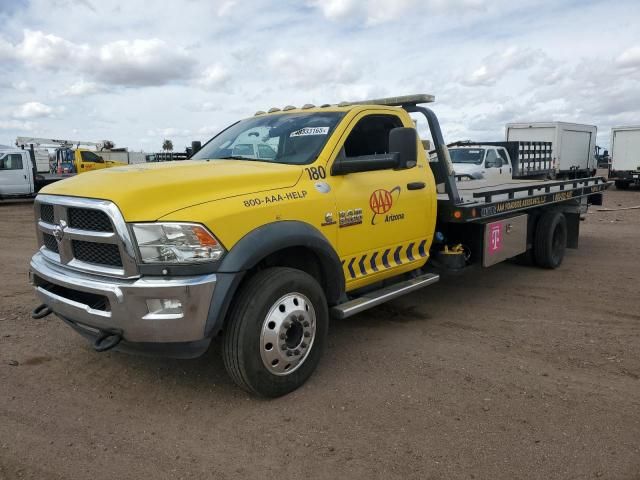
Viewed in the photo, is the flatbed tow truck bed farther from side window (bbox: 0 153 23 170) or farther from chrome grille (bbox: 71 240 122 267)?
side window (bbox: 0 153 23 170)

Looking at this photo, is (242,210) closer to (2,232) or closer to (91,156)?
(2,232)

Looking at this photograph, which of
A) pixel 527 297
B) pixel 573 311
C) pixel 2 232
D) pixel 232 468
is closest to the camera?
pixel 232 468

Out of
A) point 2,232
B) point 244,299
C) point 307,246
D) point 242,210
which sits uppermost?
point 242,210

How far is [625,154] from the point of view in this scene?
22.6m

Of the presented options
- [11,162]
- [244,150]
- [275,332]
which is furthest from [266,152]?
[11,162]

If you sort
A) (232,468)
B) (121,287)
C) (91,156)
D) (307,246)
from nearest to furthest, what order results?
1. (232,468)
2. (121,287)
3. (307,246)
4. (91,156)

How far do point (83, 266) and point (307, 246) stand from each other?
4.73ft

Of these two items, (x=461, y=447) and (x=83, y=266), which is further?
(x=83, y=266)

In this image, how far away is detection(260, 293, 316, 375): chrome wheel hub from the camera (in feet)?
11.3

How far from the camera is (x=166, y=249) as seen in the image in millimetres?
3072

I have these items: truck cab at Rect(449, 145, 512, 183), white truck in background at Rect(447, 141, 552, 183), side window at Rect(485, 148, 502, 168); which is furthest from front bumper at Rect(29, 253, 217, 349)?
side window at Rect(485, 148, 502, 168)

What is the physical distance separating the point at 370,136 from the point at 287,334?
2.05 meters

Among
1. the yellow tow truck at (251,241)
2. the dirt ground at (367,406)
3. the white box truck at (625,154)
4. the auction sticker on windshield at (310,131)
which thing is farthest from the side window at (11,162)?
the white box truck at (625,154)

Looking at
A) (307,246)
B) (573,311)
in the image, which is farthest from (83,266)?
(573,311)
